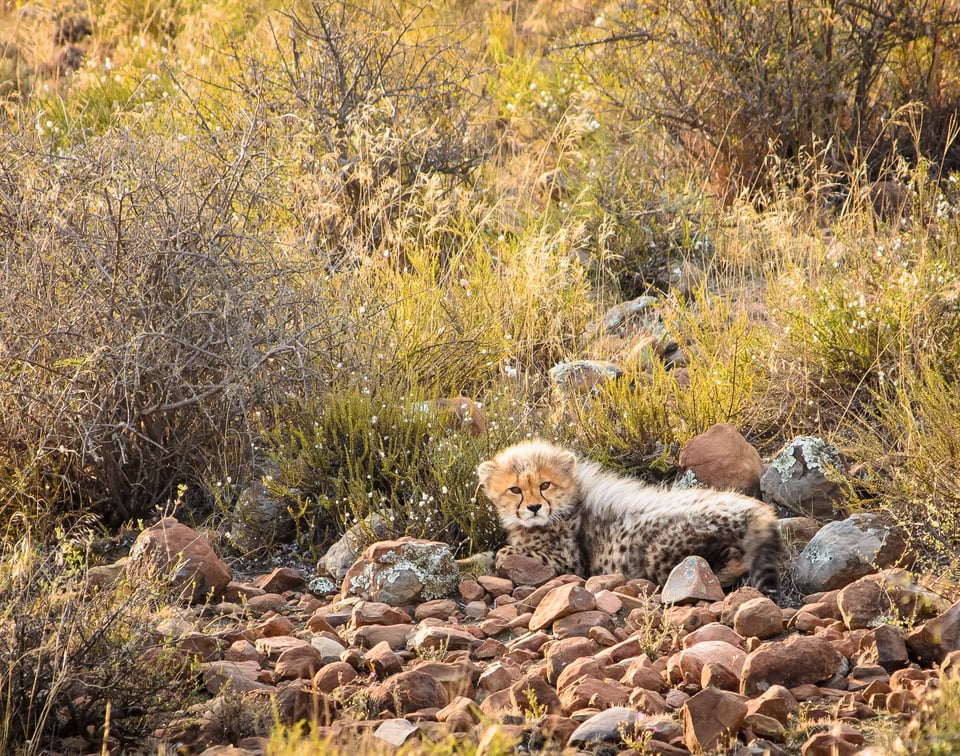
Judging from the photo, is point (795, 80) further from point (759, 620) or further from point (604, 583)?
point (759, 620)

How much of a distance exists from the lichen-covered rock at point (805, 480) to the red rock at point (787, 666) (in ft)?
5.23

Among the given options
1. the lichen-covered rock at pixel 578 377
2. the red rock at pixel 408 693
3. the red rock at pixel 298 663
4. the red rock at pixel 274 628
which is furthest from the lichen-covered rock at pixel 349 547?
the red rock at pixel 408 693

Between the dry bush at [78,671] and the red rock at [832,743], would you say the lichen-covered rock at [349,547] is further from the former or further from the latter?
the red rock at [832,743]

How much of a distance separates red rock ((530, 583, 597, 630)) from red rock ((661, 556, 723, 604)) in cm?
32

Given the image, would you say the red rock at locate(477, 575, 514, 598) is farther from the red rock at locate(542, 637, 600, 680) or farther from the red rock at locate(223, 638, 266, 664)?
the red rock at locate(223, 638, 266, 664)

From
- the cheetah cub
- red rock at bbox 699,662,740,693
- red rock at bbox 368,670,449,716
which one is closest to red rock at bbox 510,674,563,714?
red rock at bbox 368,670,449,716

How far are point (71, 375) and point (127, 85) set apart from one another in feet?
22.3

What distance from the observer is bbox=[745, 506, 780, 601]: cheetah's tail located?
14.6ft

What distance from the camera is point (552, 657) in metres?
3.80

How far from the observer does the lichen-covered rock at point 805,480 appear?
16.6 ft

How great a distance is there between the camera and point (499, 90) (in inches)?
431

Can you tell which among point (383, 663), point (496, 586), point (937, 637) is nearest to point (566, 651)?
point (383, 663)

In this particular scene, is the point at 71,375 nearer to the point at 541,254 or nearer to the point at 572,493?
→ the point at 572,493

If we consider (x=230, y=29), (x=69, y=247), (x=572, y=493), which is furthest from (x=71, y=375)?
(x=230, y=29)
